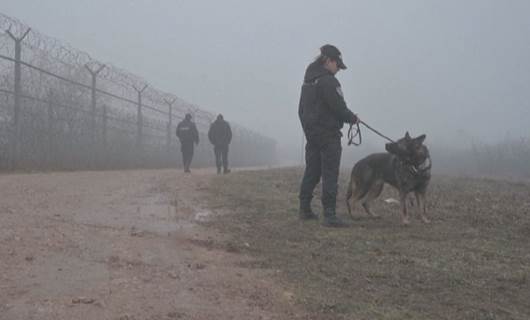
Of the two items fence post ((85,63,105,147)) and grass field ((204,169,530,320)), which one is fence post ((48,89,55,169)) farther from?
grass field ((204,169,530,320))

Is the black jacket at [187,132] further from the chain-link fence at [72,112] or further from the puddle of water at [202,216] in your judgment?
the puddle of water at [202,216]

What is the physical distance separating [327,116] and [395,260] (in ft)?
6.81

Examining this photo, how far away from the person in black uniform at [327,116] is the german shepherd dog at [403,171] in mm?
631

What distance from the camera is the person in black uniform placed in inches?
221

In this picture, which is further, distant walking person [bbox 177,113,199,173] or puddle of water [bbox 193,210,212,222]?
distant walking person [bbox 177,113,199,173]

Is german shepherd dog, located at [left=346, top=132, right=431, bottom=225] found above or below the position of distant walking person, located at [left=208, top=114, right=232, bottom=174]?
below

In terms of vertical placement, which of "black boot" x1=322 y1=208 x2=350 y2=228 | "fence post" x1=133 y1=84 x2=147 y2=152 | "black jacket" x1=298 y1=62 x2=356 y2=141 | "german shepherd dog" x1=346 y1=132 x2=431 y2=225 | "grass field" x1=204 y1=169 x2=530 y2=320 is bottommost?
"grass field" x1=204 y1=169 x2=530 y2=320

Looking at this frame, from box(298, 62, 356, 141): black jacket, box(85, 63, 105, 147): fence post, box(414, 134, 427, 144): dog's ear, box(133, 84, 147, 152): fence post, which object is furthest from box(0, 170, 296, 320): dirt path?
box(133, 84, 147, 152): fence post

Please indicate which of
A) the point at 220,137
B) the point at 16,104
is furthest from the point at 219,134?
the point at 16,104

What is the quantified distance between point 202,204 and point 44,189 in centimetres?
220

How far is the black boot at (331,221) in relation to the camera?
5555mm

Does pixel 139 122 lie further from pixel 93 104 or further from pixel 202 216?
pixel 202 216

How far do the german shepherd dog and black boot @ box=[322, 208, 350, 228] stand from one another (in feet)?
2.29

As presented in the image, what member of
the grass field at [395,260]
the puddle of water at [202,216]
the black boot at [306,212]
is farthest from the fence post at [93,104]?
the black boot at [306,212]
